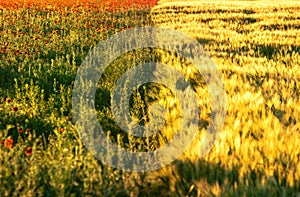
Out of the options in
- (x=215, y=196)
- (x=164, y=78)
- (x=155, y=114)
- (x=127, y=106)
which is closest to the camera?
(x=215, y=196)

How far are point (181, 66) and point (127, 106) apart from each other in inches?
55.2

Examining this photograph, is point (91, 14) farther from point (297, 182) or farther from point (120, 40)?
point (297, 182)

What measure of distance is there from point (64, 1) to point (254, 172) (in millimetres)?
14357

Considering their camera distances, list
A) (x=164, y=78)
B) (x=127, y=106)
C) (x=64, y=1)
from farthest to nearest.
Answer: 1. (x=64, y=1)
2. (x=164, y=78)
3. (x=127, y=106)

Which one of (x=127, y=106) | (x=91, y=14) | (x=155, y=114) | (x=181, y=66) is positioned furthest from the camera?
(x=91, y=14)

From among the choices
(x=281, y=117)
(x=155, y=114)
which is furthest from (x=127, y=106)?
(x=281, y=117)

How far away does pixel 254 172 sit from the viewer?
2.76m

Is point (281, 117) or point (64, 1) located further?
point (64, 1)

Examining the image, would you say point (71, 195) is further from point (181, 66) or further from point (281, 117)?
point (181, 66)

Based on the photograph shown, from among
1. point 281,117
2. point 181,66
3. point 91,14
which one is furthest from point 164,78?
point 91,14

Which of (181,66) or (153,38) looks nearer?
(181,66)

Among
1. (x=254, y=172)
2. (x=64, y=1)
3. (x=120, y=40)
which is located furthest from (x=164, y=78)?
(x=64, y=1)

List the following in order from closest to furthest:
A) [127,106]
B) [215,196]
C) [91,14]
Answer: [215,196] < [127,106] < [91,14]

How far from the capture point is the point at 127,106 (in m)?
4.89
